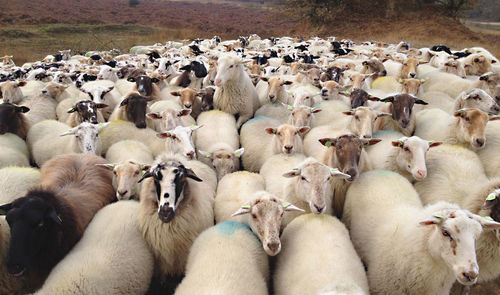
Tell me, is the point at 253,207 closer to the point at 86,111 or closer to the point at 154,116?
the point at 154,116

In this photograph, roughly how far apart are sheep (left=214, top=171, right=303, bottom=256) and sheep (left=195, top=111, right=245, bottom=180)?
38 centimetres

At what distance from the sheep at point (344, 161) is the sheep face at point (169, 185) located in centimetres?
175

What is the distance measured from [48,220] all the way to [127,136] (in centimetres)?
273

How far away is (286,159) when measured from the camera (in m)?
4.90

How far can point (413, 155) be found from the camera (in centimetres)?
409

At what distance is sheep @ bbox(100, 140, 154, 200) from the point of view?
13.5ft

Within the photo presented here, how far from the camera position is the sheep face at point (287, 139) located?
491 cm

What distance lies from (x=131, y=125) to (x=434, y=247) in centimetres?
487

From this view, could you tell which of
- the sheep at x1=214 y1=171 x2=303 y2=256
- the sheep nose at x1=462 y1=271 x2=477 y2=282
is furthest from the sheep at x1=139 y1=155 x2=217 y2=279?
the sheep nose at x1=462 y1=271 x2=477 y2=282

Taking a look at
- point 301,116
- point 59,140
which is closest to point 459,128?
point 301,116

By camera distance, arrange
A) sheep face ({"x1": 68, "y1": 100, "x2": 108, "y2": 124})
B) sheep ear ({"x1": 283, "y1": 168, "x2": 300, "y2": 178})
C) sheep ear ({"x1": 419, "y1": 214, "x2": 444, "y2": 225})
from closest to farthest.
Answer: sheep ear ({"x1": 419, "y1": 214, "x2": 444, "y2": 225}) → sheep ear ({"x1": 283, "y1": 168, "x2": 300, "y2": 178}) → sheep face ({"x1": 68, "y1": 100, "x2": 108, "y2": 124})

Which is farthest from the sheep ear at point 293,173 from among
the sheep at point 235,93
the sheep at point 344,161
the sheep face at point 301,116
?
the sheep at point 235,93

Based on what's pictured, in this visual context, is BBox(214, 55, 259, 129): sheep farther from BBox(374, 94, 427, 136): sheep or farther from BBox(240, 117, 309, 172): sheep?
BBox(374, 94, 427, 136): sheep

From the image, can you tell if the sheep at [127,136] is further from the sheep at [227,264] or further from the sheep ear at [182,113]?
the sheep at [227,264]
